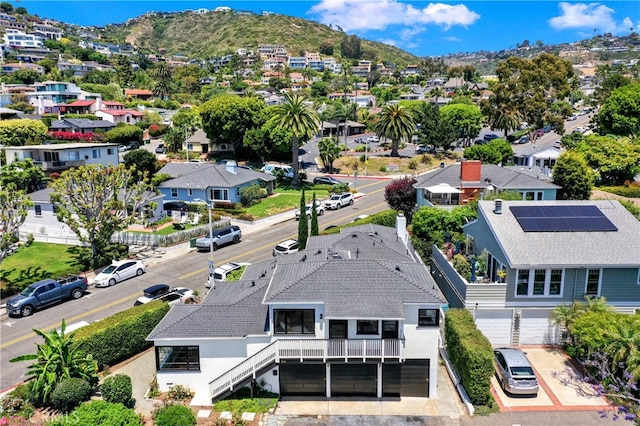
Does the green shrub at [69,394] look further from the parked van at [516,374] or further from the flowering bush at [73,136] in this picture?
the flowering bush at [73,136]

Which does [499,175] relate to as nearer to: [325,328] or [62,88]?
[325,328]

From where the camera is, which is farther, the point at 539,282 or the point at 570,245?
the point at 570,245

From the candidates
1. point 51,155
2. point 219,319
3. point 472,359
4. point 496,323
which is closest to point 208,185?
point 51,155

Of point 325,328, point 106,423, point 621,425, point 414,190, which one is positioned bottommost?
point 621,425

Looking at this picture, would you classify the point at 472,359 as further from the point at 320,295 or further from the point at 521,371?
the point at 320,295

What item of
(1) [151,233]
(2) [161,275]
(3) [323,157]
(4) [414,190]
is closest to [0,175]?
(1) [151,233]

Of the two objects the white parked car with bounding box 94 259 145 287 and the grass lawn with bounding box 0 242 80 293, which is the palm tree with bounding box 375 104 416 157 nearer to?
the white parked car with bounding box 94 259 145 287
